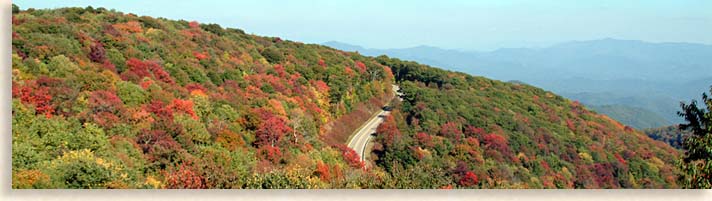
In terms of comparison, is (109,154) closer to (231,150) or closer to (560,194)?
(231,150)

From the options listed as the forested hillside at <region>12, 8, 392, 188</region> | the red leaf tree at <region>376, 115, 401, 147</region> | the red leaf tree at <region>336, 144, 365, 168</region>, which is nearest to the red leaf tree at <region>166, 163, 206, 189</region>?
the forested hillside at <region>12, 8, 392, 188</region>

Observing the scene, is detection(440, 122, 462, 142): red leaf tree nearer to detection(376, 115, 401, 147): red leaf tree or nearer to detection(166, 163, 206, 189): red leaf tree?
detection(376, 115, 401, 147): red leaf tree

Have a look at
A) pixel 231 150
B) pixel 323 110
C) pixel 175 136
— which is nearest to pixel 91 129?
pixel 175 136

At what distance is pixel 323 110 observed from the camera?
94.8 ft

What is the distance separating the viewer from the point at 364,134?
2811cm

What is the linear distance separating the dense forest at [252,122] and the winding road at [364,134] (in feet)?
2.40

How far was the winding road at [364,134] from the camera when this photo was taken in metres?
25.2

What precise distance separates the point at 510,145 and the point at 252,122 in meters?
15.8

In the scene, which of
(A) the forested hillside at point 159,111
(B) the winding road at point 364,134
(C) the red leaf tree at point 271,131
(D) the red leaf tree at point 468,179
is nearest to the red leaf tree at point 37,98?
(A) the forested hillside at point 159,111

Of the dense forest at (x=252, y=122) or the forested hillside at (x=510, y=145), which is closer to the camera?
the dense forest at (x=252, y=122)

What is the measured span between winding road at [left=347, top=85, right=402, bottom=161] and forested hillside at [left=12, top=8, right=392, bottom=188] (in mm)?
1149

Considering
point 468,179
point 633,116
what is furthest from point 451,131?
point 633,116

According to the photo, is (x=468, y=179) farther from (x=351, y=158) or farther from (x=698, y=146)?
(x=698, y=146)

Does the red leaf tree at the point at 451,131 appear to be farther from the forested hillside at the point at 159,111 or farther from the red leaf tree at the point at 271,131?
the red leaf tree at the point at 271,131
